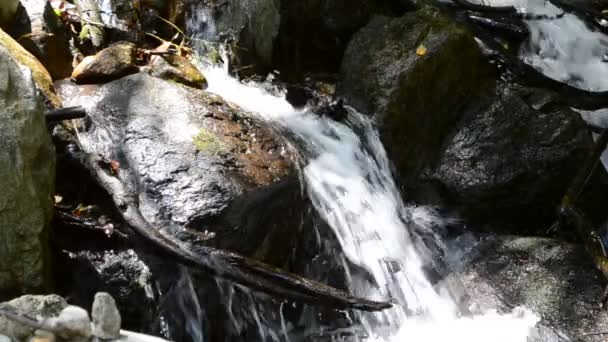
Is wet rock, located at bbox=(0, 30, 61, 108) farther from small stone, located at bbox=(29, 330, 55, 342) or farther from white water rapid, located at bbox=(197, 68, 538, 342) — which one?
small stone, located at bbox=(29, 330, 55, 342)

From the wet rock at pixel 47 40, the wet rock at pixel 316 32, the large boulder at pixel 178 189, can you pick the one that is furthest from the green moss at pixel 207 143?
the wet rock at pixel 316 32

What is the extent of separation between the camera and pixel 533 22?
7.29 meters

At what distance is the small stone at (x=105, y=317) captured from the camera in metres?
2.18

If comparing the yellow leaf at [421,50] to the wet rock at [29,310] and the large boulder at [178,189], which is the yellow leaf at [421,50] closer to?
the large boulder at [178,189]

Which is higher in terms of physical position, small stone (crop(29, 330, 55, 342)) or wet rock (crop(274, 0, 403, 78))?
wet rock (crop(274, 0, 403, 78))

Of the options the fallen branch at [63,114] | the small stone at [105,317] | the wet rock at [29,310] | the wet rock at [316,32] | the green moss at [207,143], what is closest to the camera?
the wet rock at [29,310]

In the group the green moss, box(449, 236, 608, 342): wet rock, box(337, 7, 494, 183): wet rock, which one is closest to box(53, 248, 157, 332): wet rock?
the green moss

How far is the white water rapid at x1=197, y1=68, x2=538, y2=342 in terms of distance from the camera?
4148 millimetres

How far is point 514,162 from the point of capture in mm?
5184

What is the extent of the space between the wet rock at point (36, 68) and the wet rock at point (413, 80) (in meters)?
2.66

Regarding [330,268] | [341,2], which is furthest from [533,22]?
[330,268]

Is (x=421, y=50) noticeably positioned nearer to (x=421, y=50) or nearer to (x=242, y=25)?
(x=421, y=50)

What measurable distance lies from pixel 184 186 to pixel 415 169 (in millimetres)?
2588

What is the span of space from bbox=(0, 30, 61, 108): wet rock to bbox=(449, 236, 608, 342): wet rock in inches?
132
